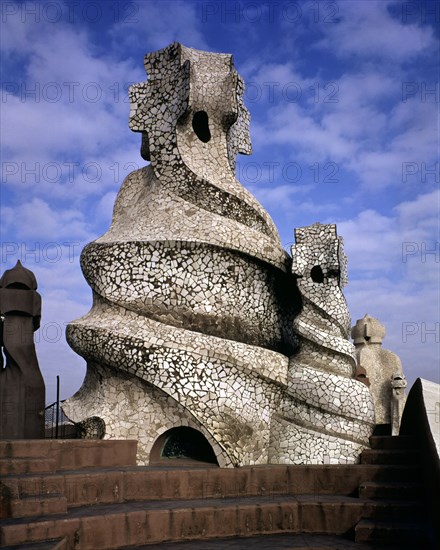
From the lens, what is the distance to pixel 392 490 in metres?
7.12

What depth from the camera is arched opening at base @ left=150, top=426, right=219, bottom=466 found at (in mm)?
8375

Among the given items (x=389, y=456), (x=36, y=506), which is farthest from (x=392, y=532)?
(x=36, y=506)

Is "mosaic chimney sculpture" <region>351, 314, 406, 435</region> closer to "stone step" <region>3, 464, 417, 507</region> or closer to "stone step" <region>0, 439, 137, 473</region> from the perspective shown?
"stone step" <region>3, 464, 417, 507</region>

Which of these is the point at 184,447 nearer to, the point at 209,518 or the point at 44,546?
the point at 209,518

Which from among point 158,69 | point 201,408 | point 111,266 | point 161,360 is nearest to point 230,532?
point 201,408

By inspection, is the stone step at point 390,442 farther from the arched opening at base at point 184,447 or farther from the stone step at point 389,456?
the arched opening at base at point 184,447

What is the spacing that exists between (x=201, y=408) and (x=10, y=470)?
2.41 metres

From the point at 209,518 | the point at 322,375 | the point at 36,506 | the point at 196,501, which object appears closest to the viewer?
the point at 36,506

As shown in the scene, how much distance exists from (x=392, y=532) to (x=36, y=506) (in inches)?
139

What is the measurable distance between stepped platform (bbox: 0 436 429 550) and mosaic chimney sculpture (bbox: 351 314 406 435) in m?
8.76

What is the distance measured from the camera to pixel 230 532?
665 cm

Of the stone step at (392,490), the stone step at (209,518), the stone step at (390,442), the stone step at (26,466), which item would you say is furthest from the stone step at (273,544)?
the stone step at (390,442)

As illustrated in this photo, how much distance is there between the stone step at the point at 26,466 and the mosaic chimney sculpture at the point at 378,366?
1102 cm

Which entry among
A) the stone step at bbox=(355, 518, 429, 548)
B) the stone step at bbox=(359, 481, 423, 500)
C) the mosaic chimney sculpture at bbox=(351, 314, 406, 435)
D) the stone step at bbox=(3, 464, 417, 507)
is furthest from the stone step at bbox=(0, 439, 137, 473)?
the mosaic chimney sculpture at bbox=(351, 314, 406, 435)
